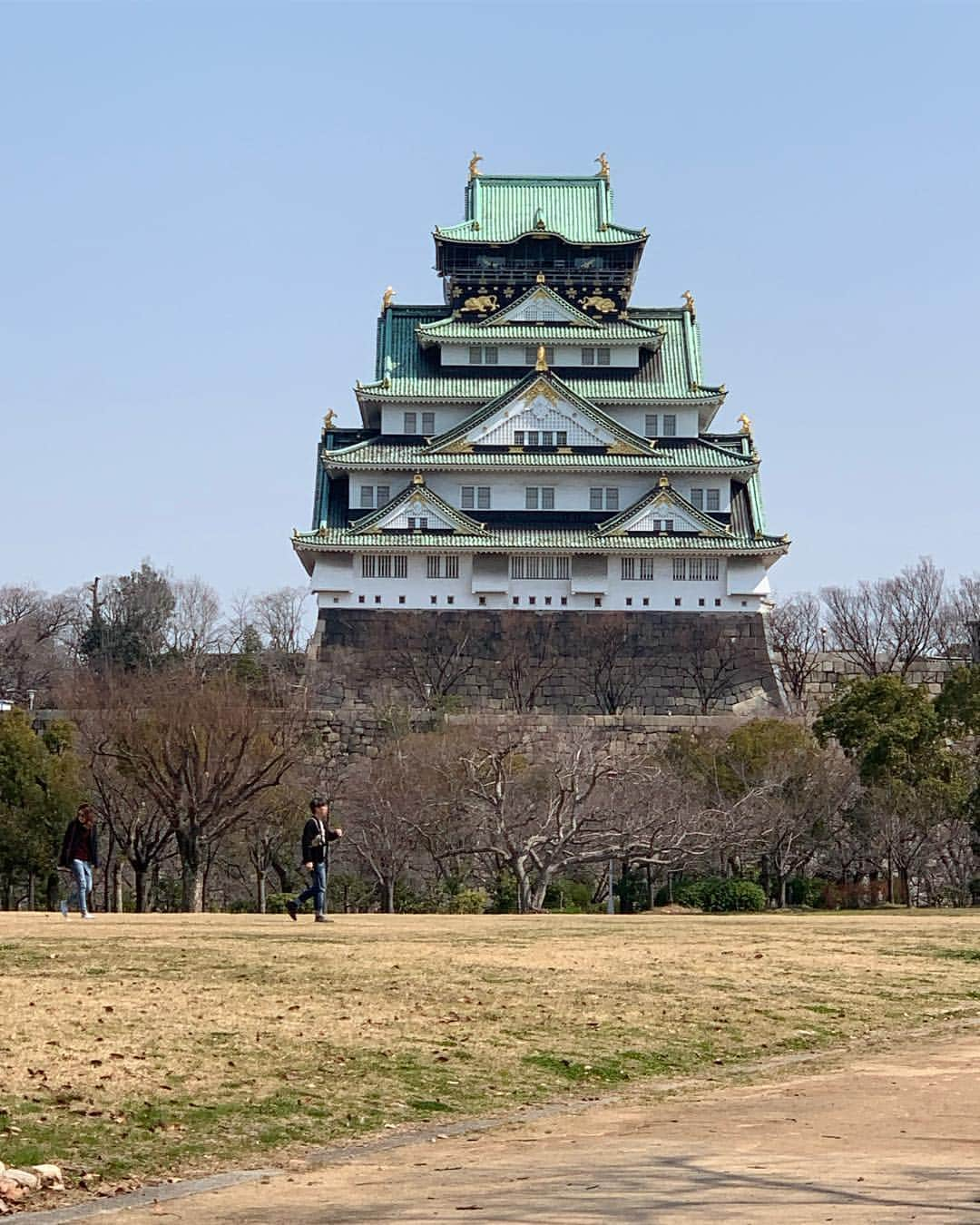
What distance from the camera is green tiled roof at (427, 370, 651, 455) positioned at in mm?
69312

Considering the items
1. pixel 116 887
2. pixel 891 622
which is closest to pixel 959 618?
pixel 891 622

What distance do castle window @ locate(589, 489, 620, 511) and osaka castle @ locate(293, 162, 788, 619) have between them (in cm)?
5

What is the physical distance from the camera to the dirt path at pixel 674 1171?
336 inches

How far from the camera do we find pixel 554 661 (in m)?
66.6

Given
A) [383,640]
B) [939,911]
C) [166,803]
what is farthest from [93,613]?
[939,911]

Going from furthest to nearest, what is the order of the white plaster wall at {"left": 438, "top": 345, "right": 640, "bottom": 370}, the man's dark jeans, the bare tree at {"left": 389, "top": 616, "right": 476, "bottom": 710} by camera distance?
the white plaster wall at {"left": 438, "top": 345, "right": 640, "bottom": 370} < the bare tree at {"left": 389, "top": 616, "right": 476, "bottom": 710} < the man's dark jeans

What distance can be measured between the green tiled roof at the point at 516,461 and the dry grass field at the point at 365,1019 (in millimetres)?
45991

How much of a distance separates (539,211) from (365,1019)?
221ft

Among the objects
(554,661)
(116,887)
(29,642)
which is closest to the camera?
(116,887)

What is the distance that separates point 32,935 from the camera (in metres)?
21.1

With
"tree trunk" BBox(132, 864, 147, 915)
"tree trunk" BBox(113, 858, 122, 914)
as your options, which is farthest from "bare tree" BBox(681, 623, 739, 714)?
"tree trunk" BBox(132, 864, 147, 915)

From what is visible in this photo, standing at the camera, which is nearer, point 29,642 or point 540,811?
point 540,811

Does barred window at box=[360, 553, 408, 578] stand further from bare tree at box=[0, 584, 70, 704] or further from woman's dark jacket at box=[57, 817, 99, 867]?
woman's dark jacket at box=[57, 817, 99, 867]

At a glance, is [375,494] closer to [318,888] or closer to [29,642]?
[29,642]
